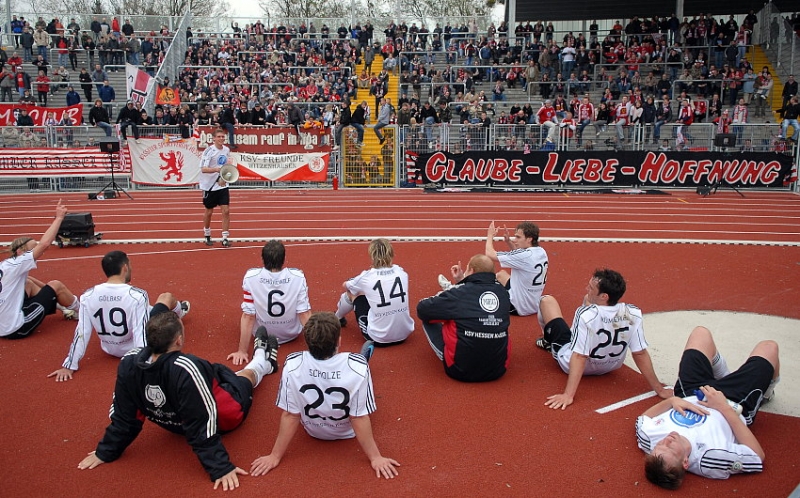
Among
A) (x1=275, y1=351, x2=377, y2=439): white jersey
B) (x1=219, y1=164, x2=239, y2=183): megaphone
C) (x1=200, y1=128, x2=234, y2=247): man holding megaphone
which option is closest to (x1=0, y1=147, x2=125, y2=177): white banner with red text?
(x1=200, y1=128, x2=234, y2=247): man holding megaphone

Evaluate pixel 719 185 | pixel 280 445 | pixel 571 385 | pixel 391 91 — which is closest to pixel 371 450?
pixel 280 445

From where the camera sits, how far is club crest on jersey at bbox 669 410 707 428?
4496mm

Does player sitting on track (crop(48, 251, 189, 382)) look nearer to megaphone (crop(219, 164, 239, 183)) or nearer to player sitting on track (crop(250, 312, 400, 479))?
player sitting on track (crop(250, 312, 400, 479))

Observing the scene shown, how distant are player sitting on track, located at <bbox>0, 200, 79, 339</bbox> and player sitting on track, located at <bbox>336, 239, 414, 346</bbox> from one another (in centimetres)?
337

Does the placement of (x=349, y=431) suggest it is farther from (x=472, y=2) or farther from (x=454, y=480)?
(x=472, y=2)

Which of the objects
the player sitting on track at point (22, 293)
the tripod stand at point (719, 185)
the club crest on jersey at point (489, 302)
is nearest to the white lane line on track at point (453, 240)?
the player sitting on track at point (22, 293)

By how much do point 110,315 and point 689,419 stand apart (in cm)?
498

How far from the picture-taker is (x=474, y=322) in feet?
18.6

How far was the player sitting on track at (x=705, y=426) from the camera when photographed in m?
4.33

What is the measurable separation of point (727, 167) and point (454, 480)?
66.4ft

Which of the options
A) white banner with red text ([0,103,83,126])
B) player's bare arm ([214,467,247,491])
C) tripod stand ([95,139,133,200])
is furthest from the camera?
white banner with red text ([0,103,83,126])

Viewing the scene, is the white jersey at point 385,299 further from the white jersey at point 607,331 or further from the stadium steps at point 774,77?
the stadium steps at point 774,77

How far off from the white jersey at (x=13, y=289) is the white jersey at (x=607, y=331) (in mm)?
5661

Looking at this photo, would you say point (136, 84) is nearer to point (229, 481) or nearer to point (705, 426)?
Result: point (229, 481)
